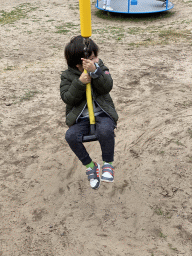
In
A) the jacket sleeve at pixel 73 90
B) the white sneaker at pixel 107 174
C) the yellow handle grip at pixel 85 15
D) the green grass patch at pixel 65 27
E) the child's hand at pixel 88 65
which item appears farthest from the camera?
the green grass patch at pixel 65 27

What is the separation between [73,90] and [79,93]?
54 millimetres

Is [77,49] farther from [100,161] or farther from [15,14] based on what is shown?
[15,14]

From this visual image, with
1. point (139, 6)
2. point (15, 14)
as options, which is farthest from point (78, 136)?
point (15, 14)

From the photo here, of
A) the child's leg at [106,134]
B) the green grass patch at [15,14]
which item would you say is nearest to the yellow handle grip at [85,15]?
the child's leg at [106,134]

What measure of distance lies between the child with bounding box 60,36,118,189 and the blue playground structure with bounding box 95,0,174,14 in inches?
286

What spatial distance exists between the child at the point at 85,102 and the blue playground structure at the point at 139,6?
7252mm

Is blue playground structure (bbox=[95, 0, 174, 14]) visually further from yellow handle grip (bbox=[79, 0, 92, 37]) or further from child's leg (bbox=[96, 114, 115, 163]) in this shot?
yellow handle grip (bbox=[79, 0, 92, 37])

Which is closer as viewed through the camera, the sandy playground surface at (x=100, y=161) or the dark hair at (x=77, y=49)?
the dark hair at (x=77, y=49)

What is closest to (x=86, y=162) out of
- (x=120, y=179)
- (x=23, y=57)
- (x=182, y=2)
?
(x=120, y=179)

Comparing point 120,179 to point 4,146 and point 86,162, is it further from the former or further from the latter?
point 4,146

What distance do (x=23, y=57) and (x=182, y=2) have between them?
6.97m

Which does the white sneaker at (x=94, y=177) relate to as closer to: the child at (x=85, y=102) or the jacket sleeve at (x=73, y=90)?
the child at (x=85, y=102)

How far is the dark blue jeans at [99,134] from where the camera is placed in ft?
7.66

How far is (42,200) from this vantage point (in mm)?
3000
